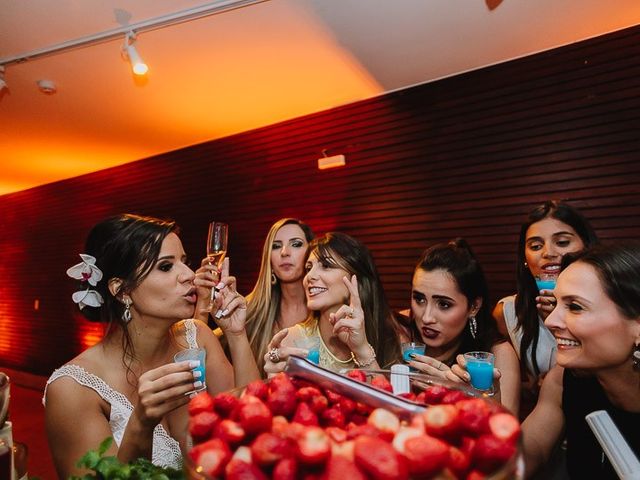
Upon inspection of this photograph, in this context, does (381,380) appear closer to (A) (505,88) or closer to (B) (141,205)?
(A) (505,88)

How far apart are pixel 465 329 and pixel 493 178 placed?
2.13 metres

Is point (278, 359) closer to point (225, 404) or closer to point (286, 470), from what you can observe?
point (225, 404)

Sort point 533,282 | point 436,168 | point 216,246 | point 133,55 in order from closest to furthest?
point 216,246 < point 533,282 < point 133,55 < point 436,168

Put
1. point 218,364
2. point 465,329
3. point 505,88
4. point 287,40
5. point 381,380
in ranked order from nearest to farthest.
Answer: point 381,380
point 218,364
point 465,329
point 287,40
point 505,88

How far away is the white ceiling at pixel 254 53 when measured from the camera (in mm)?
3102

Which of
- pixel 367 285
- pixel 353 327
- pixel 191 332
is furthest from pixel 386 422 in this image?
pixel 367 285

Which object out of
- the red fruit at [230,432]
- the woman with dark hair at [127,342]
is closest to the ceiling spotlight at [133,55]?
the woman with dark hair at [127,342]

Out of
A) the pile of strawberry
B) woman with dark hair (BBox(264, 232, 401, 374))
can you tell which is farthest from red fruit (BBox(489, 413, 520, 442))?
woman with dark hair (BBox(264, 232, 401, 374))

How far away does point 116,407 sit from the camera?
5.71 feet

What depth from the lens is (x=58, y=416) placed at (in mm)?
1626

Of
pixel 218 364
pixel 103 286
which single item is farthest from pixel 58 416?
pixel 218 364

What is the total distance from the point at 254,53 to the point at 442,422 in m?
3.60

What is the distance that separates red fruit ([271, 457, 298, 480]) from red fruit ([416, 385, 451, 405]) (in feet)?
1.34

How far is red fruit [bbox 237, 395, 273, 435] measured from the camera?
2.61ft
